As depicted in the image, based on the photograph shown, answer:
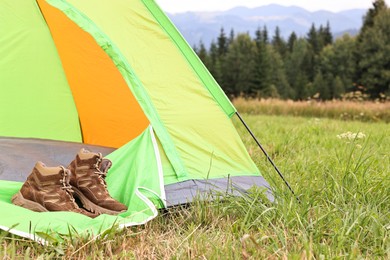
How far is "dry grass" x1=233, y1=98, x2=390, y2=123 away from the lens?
8.65m

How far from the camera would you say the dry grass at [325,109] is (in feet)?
28.4

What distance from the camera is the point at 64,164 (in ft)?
10.5

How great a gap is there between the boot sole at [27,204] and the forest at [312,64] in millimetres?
27576

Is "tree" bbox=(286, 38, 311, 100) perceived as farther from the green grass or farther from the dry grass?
the green grass

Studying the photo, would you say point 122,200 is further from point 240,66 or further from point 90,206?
point 240,66

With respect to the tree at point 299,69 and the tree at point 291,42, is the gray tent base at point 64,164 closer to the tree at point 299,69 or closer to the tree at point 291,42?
the tree at point 299,69

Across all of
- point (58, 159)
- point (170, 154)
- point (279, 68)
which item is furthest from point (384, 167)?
point (279, 68)

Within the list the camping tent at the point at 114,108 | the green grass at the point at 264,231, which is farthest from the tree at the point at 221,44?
the green grass at the point at 264,231

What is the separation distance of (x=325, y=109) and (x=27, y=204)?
781cm

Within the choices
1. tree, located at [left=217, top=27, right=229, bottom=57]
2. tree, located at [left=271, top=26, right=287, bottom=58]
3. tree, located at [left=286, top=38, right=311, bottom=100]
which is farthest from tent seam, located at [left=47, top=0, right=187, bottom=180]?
tree, located at [left=271, top=26, right=287, bottom=58]

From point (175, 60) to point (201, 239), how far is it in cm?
124

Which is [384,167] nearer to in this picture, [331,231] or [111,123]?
[331,231]

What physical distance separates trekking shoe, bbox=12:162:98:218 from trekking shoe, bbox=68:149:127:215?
0.07 metres

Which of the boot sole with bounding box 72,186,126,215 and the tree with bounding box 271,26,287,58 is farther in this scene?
the tree with bounding box 271,26,287,58
